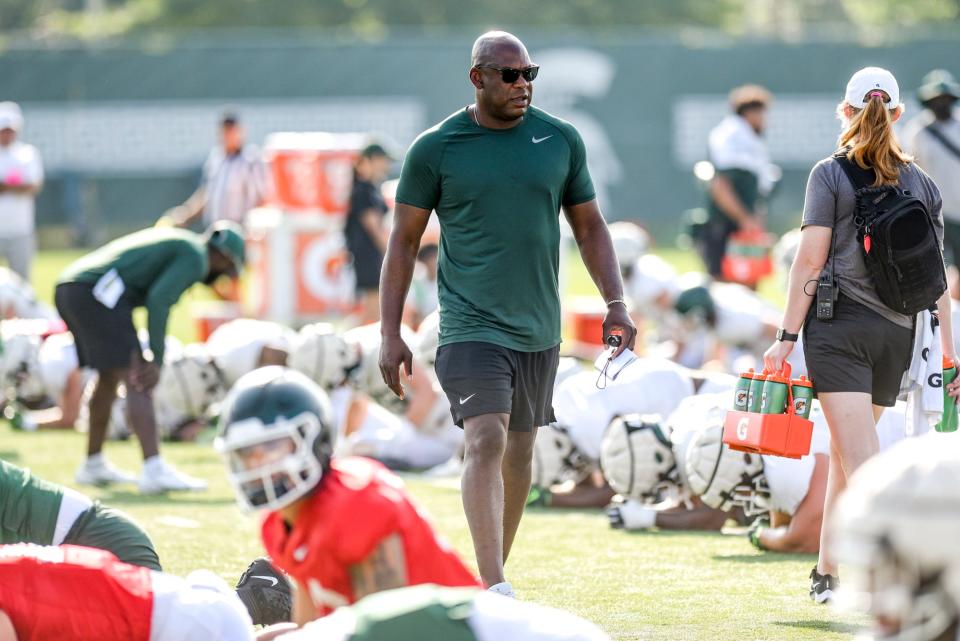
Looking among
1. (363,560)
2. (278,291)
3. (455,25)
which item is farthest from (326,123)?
(363,560)

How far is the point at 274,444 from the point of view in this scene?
3586mm

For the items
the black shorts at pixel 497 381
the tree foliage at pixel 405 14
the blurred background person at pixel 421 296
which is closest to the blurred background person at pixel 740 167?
the blurred background person at pixel 421 296

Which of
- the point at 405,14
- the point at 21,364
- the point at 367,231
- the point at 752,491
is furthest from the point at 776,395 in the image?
the point at 405,14

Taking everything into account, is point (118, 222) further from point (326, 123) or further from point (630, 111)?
point (630, 111)

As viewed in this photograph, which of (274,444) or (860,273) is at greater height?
(860,273)

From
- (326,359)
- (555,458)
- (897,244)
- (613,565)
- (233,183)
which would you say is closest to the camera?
(897,244)

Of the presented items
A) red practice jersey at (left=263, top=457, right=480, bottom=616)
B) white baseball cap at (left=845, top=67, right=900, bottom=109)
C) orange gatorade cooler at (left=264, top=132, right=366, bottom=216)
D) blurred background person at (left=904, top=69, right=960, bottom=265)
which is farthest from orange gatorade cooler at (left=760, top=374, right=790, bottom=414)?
orange gatorade cooler at (left=264, top=132, right=366, bottom=216)

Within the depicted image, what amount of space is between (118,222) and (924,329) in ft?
73.9

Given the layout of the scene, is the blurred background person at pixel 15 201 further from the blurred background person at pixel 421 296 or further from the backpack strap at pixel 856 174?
the backpack strap at pixel 856 174

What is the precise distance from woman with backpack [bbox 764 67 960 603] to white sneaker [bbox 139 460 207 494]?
13.4ft

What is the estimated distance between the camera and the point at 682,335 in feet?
37.4

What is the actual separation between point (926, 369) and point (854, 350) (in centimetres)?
33

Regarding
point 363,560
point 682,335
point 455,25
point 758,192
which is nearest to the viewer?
point 363,560

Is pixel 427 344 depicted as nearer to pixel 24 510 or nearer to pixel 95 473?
pixel 95 473
